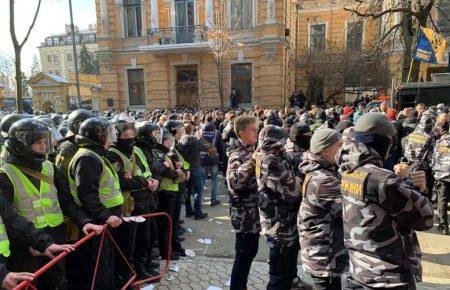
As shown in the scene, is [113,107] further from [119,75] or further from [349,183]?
[349,183]

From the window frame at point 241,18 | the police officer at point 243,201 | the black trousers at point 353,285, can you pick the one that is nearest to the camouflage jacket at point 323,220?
the black trousers at point 353,285

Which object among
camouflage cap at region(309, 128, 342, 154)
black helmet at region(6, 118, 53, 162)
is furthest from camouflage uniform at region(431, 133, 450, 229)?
black helmet at region(6, 118, 53, 162)

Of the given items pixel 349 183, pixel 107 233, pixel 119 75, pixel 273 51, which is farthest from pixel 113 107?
pixel 349 183

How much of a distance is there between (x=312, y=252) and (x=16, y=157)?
103 inches

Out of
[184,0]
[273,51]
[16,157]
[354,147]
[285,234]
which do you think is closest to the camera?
[354,147]

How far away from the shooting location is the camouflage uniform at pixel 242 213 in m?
3.76

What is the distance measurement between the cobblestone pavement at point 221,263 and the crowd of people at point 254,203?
0.44 metres

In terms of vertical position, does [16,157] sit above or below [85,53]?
below

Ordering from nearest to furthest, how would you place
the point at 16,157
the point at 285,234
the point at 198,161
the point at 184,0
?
the point at 16,157, the point at 285,234, the point at 198,161, the point at 184,0

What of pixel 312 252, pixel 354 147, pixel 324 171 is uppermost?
pixel 354 147

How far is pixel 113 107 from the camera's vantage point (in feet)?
81.3

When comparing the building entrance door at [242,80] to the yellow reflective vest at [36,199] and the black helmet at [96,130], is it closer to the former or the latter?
the black helmet at [96,130]

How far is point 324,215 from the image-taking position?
3.07 meters

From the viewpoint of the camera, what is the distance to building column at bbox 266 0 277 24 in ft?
67.4
